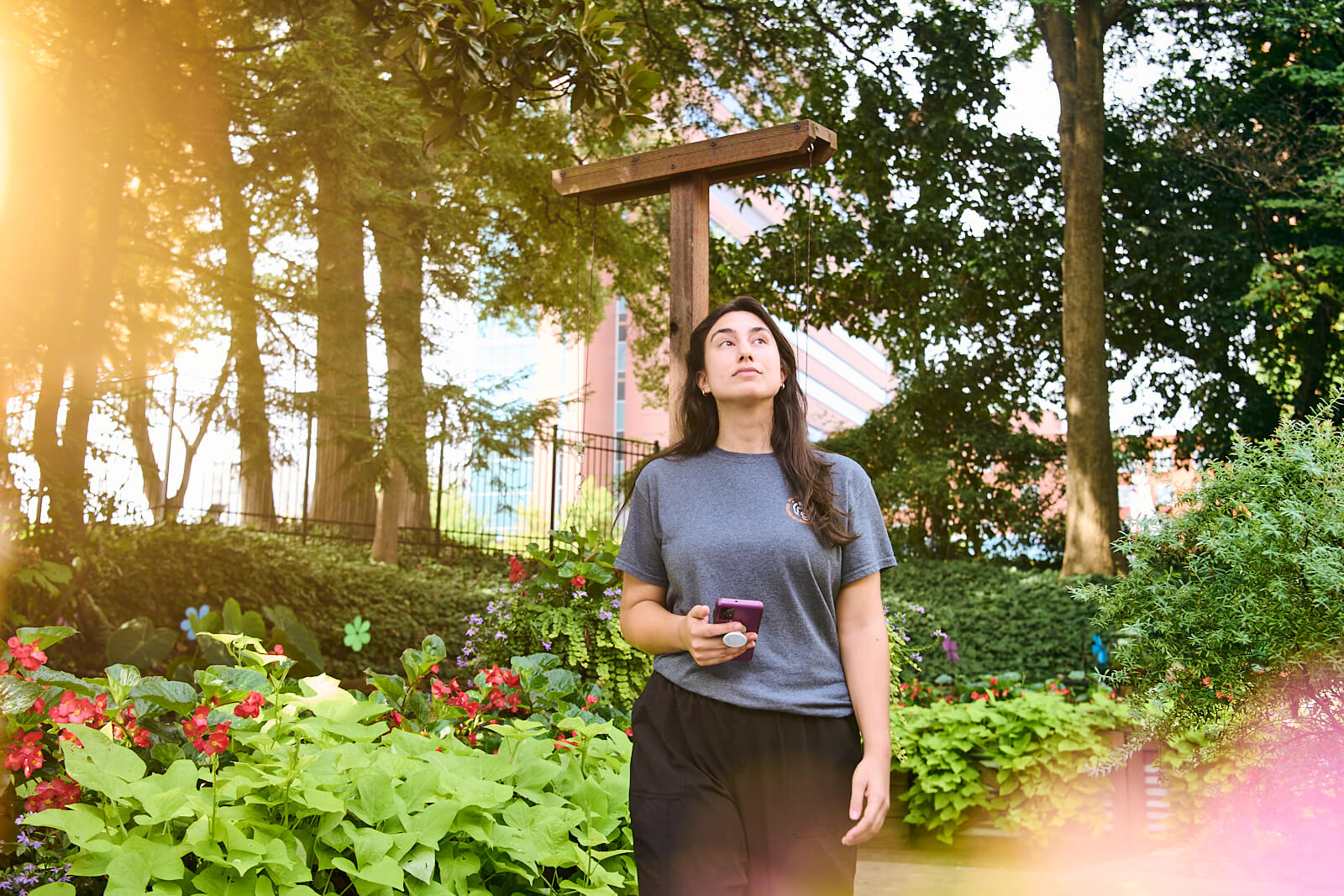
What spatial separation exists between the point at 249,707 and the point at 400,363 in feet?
29.9

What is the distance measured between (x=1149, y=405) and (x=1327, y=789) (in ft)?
33.8

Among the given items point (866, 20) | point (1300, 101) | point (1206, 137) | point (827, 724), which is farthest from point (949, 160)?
point (827, 724)

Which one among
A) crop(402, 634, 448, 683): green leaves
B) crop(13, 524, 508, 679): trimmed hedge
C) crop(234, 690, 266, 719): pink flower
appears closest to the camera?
crop(234, 690, 266, 719): pink flower

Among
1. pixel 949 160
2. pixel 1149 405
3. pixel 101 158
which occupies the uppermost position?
pixel 949 160

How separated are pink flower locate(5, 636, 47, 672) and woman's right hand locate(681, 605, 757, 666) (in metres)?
2.10

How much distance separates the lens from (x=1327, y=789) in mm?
3205

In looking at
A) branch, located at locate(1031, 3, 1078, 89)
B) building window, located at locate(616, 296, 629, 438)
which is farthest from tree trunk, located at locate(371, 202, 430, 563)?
building window, located at locate(616, 296, 629, 438)

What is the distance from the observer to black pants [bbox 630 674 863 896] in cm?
186

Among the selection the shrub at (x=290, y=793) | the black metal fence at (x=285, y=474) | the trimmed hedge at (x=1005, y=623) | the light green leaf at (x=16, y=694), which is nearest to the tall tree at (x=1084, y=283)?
the trimmed hedge at (x=1005, y=623)

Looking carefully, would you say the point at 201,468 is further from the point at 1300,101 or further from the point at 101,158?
the point at 1300,101

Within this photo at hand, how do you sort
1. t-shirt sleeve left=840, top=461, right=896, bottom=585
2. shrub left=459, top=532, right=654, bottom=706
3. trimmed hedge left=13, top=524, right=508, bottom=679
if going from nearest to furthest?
t-shirt sleeve left=840, top=461, right=896, bottom=585
shrub left=459, top=532, right=654, bottom=706
trimmed hedge left=13, top=524, right=508, bottom=679

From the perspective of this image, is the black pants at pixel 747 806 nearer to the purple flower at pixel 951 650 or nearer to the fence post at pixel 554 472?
the fence post at pixel 554 472

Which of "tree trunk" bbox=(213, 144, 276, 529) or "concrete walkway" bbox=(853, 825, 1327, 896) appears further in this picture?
"tree trunk" bbox=(213, 144, 276, 529)

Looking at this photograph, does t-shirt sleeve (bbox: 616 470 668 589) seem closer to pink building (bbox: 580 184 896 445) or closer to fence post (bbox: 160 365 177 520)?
fence post (bbox: 160 365 177 520)
